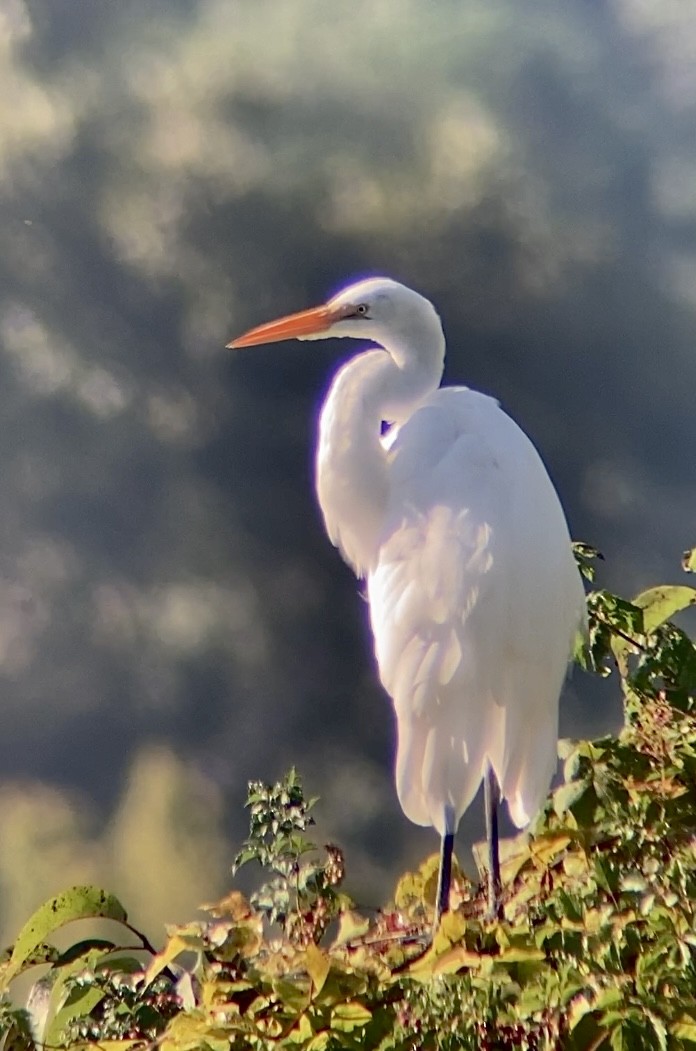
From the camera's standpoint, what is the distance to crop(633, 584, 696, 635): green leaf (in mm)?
1362

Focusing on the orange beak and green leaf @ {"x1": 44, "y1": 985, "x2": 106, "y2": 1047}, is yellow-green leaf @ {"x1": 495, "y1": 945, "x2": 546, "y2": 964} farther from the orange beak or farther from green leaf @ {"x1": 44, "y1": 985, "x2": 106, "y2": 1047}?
the orange beak

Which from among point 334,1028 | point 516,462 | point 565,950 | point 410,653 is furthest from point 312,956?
point 516,462

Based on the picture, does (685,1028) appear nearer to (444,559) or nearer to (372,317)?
(444,559)

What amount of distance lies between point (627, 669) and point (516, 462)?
1.19 feet


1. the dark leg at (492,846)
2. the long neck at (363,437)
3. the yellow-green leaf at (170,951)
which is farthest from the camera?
the long neck at (363,437)

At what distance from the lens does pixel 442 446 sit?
5.14 ft

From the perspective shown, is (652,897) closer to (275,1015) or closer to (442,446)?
(275,1015)

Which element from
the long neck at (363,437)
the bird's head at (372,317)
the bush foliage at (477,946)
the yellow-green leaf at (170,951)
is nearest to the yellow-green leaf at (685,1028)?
the bush foliage at (477,946)

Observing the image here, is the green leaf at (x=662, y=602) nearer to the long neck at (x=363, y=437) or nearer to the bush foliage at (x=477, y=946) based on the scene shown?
the bush foliage at (x=477, y=946)

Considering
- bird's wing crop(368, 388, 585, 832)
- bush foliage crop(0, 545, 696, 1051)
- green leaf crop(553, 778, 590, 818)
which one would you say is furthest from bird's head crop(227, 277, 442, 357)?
green leaf crop(553, 778, 590, 818)

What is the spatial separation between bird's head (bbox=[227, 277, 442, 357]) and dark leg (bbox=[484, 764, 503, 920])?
0.74 meters

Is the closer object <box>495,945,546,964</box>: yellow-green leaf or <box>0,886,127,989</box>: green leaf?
<box>495,945,546,964</box>: yellow-green leaf

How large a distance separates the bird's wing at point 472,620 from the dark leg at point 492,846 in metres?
0.08

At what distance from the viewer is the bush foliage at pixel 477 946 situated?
0.82 metres
